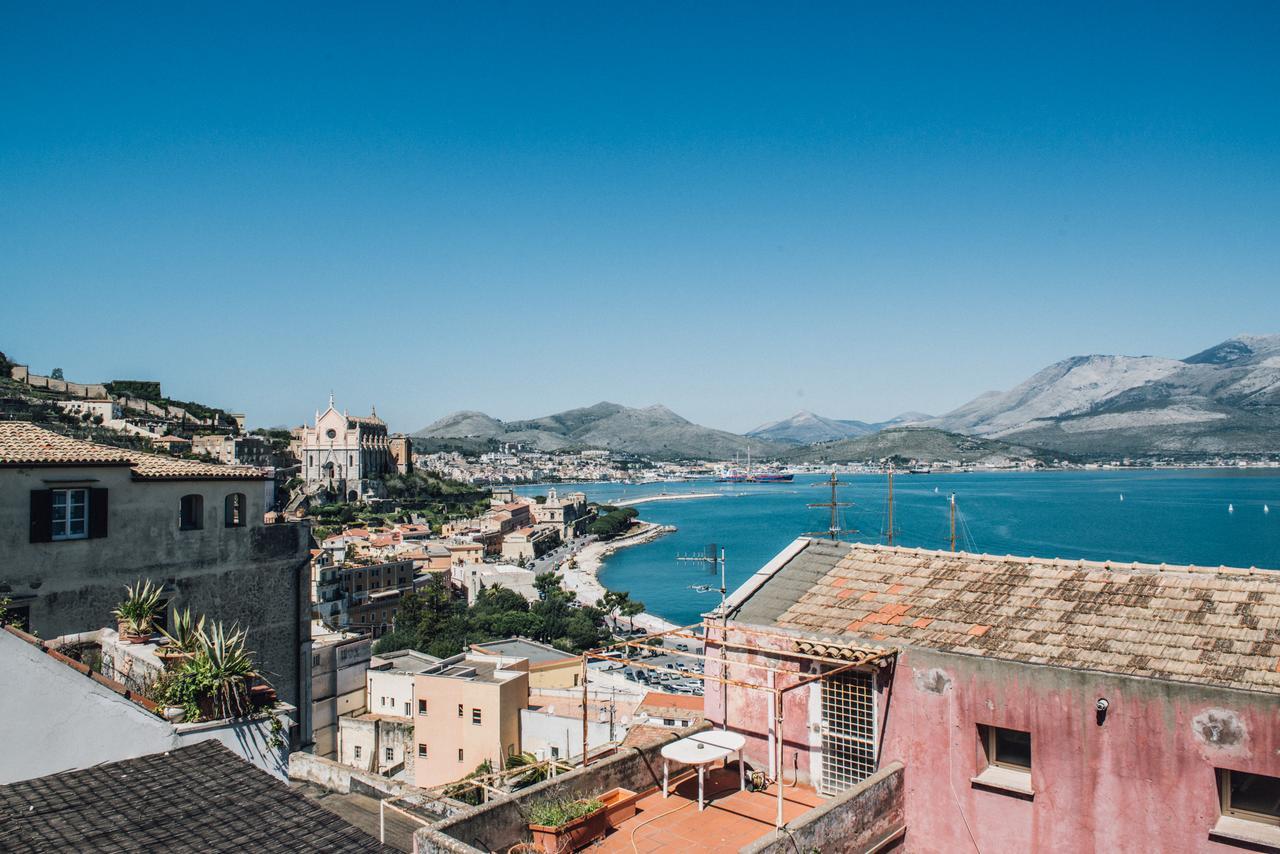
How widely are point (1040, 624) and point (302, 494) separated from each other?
97.1 metres

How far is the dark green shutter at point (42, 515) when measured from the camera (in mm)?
8164

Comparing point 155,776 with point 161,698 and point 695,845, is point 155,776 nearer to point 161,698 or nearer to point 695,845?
point 161,698

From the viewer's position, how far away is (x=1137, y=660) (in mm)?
5586

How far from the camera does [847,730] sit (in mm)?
6613

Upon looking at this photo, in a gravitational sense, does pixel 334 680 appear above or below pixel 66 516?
below

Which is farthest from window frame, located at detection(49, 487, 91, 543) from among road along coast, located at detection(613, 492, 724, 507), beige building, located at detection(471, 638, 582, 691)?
road along coast, located at detection(613, 492, 724, 507)

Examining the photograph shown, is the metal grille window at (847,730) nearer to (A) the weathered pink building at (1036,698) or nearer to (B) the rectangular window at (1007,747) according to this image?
(A) the weathered pink building at (1036,698)

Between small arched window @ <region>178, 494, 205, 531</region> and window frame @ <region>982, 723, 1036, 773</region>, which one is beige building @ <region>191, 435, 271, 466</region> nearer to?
small arched window @ <region>178, 494, 205, 531</region>

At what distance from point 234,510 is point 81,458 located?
1.96 m

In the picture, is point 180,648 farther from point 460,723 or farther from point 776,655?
point 460,723

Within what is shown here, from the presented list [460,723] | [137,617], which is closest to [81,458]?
[137,617]

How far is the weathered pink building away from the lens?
5156 millimetres

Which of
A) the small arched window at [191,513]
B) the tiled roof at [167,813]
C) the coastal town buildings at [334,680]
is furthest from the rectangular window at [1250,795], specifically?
the coastal town buildings at [334,680]

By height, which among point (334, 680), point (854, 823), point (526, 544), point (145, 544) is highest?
point (145, 544)
